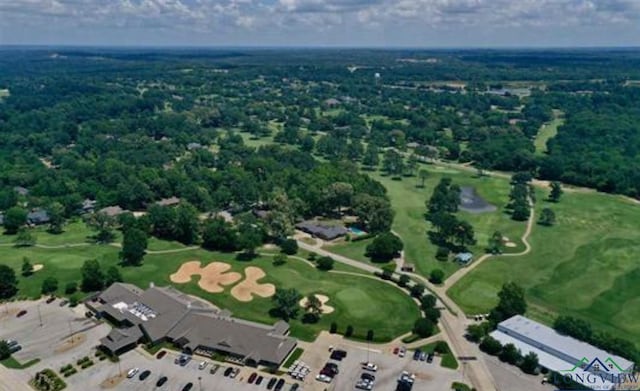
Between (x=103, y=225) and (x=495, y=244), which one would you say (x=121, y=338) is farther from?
(x=495, y=244)

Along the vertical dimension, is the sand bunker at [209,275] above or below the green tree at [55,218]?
below

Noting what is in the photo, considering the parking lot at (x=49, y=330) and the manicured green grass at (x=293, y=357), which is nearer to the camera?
the manicured green grass at (x=293, y=357)

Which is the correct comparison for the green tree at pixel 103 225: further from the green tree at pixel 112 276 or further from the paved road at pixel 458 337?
the paved road at pixel 458 337

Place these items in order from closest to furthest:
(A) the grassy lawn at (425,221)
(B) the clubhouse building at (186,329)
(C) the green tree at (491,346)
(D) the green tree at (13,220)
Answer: (B) the clubhouse building at (186,329) → (C) the green tree at (491,346) → (A) the grassy lawn at (425,221) → (D) the green tree at (13,220)

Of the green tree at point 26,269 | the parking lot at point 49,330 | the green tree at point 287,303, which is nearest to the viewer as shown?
the parking lot at point 49,330

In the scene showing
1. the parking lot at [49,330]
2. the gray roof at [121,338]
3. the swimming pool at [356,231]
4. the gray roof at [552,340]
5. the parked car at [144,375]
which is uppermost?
the gray roof at [552,340]

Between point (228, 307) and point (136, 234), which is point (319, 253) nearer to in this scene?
point (228, 307)

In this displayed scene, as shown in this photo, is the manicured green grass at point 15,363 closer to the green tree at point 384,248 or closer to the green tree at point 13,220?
the green tree at point 13,220

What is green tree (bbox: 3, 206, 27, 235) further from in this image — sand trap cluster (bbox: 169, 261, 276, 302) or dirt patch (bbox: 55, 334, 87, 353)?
dirt patch (bbox: 55, 334, 87, 353)

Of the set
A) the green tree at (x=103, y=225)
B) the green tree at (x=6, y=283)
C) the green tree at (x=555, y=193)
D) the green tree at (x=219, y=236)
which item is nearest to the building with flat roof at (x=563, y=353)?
the green tree at (x=219, y=236)
